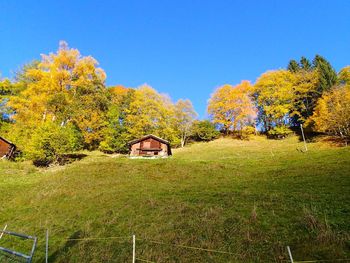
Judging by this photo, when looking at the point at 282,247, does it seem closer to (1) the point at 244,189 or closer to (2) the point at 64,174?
(1) the point at 244,189

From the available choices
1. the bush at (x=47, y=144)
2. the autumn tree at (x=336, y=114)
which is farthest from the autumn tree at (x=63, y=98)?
the autumn tree at (x=336, y=114)

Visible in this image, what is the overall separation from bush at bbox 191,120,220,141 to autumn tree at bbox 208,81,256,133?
2.22 m

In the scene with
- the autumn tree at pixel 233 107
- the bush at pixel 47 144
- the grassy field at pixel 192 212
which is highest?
the autumn tree at pixel 233 107

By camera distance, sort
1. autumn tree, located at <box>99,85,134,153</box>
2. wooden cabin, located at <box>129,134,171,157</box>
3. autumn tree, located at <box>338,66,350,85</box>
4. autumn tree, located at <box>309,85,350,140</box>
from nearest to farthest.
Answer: autumn tree, located at <box>309,85,350,140</box> < wooden cabin, located at <box>129,134,171,157</box> < autumn tree, located at <box>99,85,134,153</box> < autumn tree, located at <box>338,66,350,85</box>

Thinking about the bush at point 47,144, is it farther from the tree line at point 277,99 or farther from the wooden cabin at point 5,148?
the tree line at point 277,99

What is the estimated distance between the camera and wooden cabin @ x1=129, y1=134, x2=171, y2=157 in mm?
45500

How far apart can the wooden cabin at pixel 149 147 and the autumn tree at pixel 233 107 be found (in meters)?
22.9

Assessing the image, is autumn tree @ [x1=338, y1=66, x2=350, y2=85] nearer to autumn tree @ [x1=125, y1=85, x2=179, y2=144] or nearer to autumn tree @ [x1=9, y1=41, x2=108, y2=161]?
autumn tree @ [x1=125, y1=85, x2=179, y2=144]

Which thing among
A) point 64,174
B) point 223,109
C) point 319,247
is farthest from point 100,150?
point 319,247

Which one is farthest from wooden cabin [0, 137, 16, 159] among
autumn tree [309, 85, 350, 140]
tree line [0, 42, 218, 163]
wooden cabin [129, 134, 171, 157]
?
autumn tree [309, 85, 350, 140]

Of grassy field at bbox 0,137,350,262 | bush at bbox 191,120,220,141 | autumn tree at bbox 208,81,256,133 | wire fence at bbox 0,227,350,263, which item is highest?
autumn tree at bbox 208,81,256,133

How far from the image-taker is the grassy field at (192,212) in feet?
33.5

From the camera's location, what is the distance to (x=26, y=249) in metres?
12.7

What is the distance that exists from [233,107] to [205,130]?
376 inches
